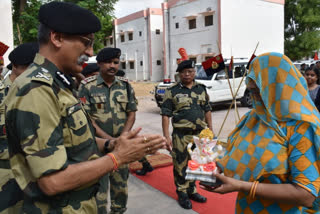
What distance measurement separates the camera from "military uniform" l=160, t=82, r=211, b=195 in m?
3.80

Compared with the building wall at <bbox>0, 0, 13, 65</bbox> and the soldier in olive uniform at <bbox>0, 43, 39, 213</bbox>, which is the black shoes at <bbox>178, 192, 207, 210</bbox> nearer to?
the soldier in olive uniform at <bbox>0, 43, 39, 213</bbox>

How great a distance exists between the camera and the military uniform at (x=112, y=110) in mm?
3158

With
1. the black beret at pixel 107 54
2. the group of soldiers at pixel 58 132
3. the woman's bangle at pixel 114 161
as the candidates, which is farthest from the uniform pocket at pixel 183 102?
the woman's bangle at pixel 114 161

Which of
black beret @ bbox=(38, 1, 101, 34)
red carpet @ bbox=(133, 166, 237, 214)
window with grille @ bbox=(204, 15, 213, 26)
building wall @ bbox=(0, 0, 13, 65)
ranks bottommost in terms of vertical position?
red carpet @ bbox=(133, 166, 237, 214)

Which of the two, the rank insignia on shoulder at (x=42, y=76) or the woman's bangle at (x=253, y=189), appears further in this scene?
the woman's bangle at (x=253, y=189)

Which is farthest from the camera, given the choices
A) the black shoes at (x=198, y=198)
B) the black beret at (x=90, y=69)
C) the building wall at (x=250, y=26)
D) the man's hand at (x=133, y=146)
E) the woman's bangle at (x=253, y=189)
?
the building wall at (x=250, y=26)

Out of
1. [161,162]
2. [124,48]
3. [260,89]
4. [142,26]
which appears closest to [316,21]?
[142,26]

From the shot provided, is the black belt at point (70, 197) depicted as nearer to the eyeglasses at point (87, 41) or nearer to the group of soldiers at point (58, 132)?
the group of soldiers at point (58, 132)

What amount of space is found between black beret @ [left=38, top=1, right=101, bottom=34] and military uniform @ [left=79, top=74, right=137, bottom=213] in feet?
6.46

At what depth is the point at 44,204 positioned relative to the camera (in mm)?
1334

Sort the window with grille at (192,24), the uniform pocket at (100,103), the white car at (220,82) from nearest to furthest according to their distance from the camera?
1. the uniform pocket at (100,103)
2. the white car at (220,82)
3. the window with grille at (192,24)

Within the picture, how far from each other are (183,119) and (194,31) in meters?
20.9

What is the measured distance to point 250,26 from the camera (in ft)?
74.9

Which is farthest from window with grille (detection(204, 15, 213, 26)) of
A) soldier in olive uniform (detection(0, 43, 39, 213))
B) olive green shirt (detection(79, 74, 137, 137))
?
soldier in olive uniform (detection(0, 43, 39, 213))
